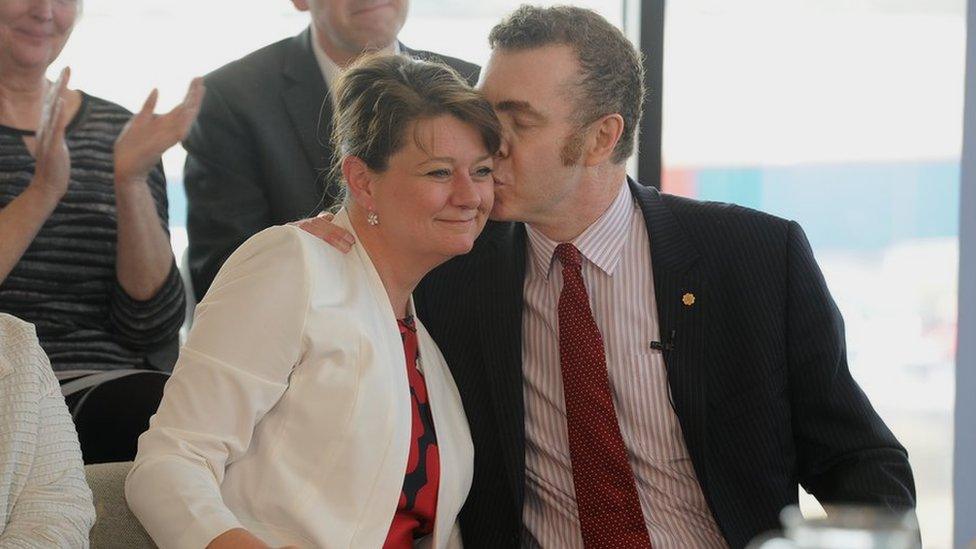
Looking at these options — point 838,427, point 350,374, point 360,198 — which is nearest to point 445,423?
point 350,374

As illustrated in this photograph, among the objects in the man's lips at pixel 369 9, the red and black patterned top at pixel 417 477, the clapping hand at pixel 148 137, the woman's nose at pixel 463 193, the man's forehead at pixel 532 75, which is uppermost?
the man's lips at pixel 369 9

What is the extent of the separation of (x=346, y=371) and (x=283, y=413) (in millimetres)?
116

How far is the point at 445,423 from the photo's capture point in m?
2.23

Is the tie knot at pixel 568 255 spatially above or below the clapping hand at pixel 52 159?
below

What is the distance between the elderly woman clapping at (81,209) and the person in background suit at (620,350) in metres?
0.74

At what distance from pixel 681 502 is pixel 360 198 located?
2.52 feet

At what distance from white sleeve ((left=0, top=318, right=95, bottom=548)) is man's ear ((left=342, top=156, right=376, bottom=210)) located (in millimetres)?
570

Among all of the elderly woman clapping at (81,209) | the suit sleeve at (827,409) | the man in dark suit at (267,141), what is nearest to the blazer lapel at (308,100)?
the man in dark suit at (267,141)

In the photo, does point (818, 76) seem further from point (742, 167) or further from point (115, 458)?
point (115, 458)

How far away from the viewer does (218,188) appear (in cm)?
302

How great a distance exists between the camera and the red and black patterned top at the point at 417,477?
212 cm

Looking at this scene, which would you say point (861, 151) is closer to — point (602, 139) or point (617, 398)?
point (602, 139)

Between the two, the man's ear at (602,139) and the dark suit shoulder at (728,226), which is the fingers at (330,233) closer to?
the man's ear at (602,139)

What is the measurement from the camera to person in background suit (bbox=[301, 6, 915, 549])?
227 cm
